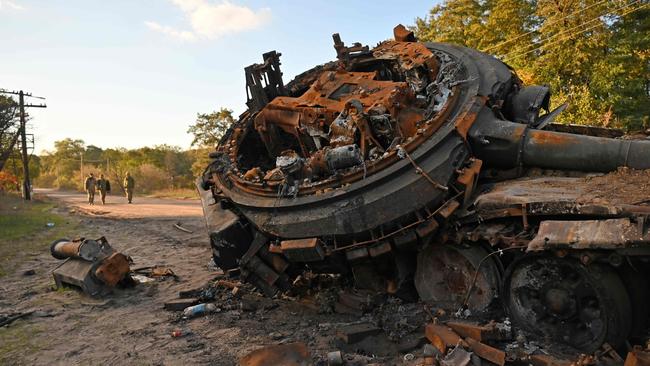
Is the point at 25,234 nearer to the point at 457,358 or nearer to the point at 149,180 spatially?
the point at 457,358

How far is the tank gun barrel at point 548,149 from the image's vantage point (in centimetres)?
525

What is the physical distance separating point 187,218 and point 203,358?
40.7 ft

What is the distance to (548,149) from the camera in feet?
18.7

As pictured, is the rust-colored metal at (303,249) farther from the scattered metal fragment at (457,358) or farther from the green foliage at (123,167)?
the green foliage at (123,167)

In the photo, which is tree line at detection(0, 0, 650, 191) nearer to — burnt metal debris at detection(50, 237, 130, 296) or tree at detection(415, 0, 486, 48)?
tree at detection(415, 0, 486, 48)

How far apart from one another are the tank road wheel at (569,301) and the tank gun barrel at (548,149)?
4.80 feet

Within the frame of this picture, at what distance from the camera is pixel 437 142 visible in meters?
5.76

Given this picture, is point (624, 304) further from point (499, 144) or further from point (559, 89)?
point (559, 89)

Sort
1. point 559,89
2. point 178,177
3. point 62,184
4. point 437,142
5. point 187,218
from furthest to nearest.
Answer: point 62,184, point 178,177, point 559,89, point 187,218, point 437,142

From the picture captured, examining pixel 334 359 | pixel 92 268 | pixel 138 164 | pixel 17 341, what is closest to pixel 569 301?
pixel 334 359

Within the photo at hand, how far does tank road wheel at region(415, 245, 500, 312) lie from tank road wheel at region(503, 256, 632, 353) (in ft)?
0.79

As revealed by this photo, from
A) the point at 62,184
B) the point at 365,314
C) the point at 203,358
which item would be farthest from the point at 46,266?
the point at 62,184

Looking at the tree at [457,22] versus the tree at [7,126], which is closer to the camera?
the tree at [7,126]

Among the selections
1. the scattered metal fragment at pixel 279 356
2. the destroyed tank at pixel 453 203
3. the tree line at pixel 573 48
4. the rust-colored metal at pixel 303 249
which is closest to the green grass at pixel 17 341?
the destroyed tank at pixel 453 203
